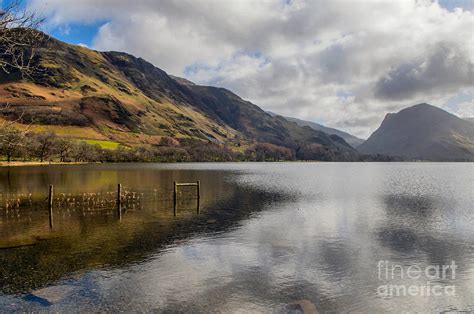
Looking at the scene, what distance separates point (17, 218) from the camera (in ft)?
123

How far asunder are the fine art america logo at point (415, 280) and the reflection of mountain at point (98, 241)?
619 inches

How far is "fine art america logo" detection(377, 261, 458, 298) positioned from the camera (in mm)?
19047

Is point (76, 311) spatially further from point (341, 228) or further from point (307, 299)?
point (341, 228)

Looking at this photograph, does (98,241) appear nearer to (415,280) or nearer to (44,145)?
(415,280)

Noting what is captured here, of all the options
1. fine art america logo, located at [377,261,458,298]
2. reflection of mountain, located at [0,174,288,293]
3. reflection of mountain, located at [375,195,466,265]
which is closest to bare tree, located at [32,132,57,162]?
reflection of mountain, located at [0,174,288,293]

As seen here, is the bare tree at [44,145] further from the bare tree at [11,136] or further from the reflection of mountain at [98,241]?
the bare tree at [11,136]

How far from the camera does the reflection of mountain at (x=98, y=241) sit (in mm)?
20797

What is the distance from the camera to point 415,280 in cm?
2080

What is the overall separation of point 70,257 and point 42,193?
40769 mm

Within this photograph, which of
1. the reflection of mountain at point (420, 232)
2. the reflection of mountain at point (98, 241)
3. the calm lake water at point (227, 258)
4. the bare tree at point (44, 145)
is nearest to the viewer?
the calm lake water at point (227, 258)

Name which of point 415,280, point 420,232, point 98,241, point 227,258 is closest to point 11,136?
point 98,241

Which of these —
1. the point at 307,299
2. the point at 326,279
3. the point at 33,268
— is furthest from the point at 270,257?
the point at 33,268

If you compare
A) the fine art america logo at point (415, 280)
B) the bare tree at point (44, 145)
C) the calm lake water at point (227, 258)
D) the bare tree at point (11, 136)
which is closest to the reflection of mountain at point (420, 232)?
the calm lake water at point (227, 258)

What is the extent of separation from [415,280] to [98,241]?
76.3ft
